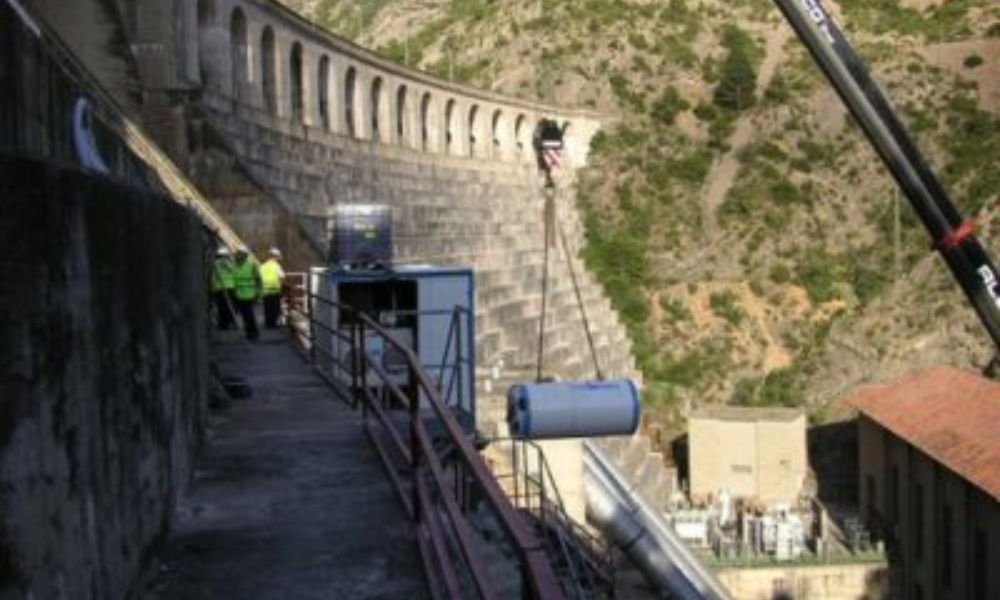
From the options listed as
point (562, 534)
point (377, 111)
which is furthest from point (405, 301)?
point (377, 111)

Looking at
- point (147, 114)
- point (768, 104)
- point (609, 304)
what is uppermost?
point (768, 104)

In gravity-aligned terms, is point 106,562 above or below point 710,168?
below

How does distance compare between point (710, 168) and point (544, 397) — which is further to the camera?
point (710, 168)

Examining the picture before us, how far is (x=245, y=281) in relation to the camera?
15672 millimetres

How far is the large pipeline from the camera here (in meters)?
21.7

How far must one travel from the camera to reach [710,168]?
169ft

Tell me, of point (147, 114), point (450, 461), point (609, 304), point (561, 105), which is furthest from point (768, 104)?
point (450, 461)

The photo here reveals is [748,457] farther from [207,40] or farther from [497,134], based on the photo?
[497,134]

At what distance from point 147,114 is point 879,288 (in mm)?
30688

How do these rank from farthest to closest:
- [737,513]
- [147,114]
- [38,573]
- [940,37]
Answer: [940,37] < [737,513] < [147,114] < [38,573]

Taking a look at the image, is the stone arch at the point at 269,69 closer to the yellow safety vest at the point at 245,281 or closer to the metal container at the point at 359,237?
the metal container at the point at 359,237

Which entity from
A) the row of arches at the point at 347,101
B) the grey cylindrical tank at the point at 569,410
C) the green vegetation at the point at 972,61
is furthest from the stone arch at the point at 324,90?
the green vegetation at the point at 972,61

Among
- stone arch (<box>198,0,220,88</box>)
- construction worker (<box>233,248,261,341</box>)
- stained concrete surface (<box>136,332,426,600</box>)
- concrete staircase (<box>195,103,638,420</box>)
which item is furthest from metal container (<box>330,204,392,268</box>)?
stone arch (<box>198,0,220,88</box>)

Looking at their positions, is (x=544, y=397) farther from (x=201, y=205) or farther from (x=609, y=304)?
(x=609, y=304)
